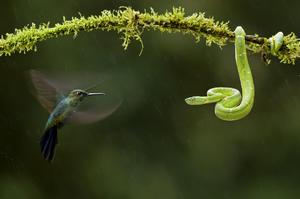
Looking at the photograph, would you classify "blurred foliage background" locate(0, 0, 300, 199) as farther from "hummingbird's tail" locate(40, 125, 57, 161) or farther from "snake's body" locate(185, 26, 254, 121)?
"snake's body" locate(185, 26, 254, 121)

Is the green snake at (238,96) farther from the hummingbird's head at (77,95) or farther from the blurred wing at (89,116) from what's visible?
the hummingbird's head at (77,95)

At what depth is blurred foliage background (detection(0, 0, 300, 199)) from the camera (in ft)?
19.6

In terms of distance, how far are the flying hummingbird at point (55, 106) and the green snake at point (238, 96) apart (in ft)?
1.88

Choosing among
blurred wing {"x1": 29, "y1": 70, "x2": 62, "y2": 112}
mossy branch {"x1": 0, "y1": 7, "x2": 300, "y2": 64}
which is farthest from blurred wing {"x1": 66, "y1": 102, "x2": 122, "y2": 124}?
mossy branch {"x1": 0, "y1": 7, "x2": 300, "y2": 64}

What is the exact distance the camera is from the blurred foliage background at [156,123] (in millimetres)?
5984

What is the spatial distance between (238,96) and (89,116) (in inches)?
27.2

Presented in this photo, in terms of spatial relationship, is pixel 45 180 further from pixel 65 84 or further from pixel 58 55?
pixel 65 84

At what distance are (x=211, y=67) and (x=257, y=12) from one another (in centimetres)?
83

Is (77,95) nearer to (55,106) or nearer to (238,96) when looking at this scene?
(55,106)

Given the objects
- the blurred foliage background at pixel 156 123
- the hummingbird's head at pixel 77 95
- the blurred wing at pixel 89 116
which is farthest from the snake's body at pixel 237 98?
the blurred foliage background at pixel 156 123

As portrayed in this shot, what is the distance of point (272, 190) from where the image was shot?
6637 millimetres

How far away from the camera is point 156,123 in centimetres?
650

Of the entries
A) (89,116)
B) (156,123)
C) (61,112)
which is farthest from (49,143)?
(156,123)

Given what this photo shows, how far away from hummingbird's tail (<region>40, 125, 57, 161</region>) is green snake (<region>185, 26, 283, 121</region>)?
767 mm
